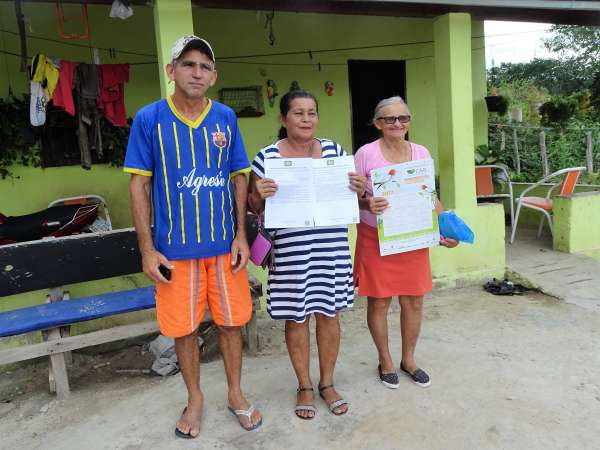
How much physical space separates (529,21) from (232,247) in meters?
4.55

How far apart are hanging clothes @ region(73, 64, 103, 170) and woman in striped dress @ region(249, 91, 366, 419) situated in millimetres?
3270

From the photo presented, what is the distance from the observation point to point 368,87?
7.38 meters

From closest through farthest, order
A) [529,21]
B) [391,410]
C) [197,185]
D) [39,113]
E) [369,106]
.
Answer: [197,185]
[391,410]
[39,113]
[529,21]
[369,106]

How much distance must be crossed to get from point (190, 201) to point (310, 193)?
57 cm

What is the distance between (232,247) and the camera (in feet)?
7.89

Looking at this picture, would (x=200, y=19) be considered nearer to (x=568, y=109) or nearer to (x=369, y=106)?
(x=369, y=106)

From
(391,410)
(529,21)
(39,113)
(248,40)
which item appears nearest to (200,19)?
(248,40)

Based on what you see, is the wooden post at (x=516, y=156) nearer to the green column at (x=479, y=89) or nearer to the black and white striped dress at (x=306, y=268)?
the green column at (x=479, y=89)

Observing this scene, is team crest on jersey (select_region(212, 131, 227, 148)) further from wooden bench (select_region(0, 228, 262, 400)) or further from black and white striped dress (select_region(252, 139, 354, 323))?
wooden bench (select_region(0, 228, 262, 400))

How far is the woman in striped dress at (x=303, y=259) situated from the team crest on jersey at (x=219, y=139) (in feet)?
0.63

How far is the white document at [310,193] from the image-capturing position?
2324 millimetres

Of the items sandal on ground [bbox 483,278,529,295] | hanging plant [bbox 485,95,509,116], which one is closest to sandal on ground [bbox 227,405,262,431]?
sandal on ground [bbox 483,278,529,295]

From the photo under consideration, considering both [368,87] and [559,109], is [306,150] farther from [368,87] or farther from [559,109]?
[559,109]

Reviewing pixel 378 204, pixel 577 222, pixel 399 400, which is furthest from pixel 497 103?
pixel 399 400
